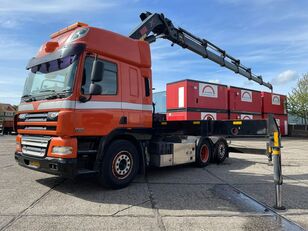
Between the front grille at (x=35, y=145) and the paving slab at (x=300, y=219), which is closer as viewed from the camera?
the paving slab at (x=300, y=219)

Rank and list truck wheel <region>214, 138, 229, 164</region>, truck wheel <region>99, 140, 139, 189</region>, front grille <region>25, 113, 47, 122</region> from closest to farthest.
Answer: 1. front grille <region>25, 113, 47, 122</region>
2. truck wheel <region>99, 140, 139, 189</region>
3. truck wheel <region>214, 138, 229, 164</region>

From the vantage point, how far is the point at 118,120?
6.35m

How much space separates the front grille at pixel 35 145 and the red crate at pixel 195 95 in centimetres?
892

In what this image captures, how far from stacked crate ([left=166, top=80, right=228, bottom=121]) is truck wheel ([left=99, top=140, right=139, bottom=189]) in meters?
7.88

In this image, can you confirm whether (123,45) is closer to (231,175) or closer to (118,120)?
(118,120)

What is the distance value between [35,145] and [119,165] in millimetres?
1715

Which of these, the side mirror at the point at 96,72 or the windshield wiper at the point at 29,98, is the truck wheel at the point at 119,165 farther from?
the windshield wiper at the point at 29,98

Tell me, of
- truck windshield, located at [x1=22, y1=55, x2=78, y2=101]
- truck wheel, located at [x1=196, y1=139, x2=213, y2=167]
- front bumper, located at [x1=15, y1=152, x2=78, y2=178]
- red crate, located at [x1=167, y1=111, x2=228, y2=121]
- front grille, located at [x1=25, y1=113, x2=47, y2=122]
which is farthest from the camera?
red crate, located at [x1=167, y1=111, x2=228, y2=121]

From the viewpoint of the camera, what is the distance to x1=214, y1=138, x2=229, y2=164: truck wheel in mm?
10109

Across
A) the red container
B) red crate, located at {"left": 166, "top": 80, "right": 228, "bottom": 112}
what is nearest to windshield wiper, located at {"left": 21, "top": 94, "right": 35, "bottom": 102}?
red crate, located at {"left": 166, "top": 80, "right": 228, "bottom": 112}

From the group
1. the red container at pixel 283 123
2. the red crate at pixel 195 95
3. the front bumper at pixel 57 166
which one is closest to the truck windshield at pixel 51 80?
the front bumper at pixel 57 166

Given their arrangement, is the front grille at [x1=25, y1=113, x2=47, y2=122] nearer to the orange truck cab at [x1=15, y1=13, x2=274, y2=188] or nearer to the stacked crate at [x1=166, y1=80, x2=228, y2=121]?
the orange truck cab at [x1=15, y1=13, x2=274, y2=188]

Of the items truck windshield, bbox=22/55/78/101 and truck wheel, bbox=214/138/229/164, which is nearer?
truck windshield, bbox=22/55/78/101

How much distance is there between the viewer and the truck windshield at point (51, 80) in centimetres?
568
